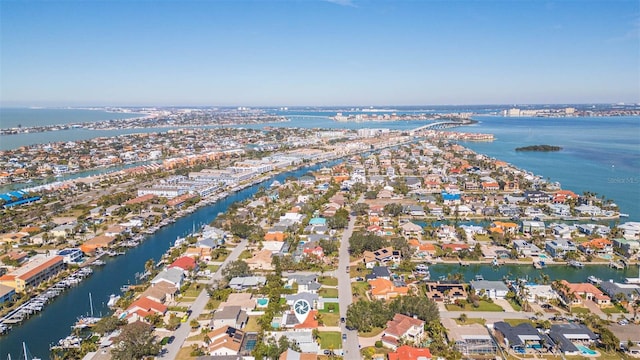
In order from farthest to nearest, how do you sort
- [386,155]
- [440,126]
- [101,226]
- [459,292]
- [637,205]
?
[440,126]
[386,155]
[637,205]
[101,226]
[459,292]

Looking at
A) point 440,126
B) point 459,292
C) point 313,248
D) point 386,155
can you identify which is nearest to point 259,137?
point 386,155

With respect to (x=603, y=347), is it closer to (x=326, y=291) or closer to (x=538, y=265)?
(x=538, y=265)

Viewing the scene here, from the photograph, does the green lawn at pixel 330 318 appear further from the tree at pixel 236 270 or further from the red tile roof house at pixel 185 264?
the red tile roof house at pixel 185 264

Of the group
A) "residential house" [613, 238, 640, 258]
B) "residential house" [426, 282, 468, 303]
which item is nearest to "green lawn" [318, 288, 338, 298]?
"residential house" [426, 282, 468, 303]

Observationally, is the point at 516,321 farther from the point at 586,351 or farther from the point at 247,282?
the point at 247,282

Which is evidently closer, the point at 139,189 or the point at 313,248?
the point at 313,248

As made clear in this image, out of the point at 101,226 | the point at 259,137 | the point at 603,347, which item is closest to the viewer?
the point at 603,347
